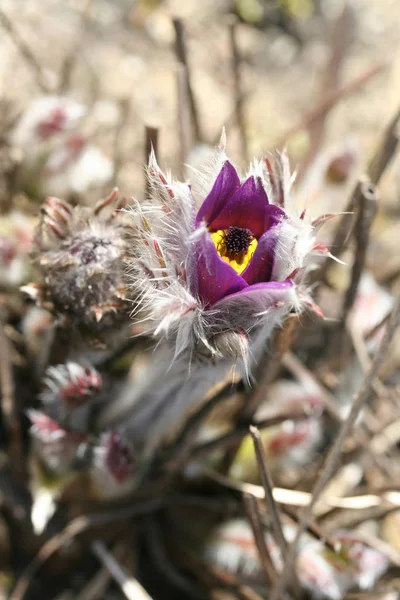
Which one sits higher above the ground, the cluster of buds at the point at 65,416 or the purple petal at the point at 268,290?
the purple petal at the point at 268,290

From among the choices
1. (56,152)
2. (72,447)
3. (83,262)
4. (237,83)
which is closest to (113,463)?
(72,447)

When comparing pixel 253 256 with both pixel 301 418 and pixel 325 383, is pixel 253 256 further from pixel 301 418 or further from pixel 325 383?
pixel 325 383

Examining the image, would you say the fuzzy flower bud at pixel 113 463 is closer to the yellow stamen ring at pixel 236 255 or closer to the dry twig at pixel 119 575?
the dry twig at pixel 119 575

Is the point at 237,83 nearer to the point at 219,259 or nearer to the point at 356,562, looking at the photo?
the point at 219,259

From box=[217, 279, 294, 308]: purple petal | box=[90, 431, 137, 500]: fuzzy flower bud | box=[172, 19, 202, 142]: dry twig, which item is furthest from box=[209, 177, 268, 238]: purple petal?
box=[172, 19, 202, 142]: dry twig


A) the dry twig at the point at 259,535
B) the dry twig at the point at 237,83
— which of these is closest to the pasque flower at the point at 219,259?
the dry twig at the point at 259,535

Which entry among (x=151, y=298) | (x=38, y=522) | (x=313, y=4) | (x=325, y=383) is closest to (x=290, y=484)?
(x=325, y=383)

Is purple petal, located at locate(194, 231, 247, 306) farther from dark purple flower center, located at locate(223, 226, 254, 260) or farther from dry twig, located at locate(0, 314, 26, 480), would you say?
dry twig, located at locate(0, 314, 26, 480)
